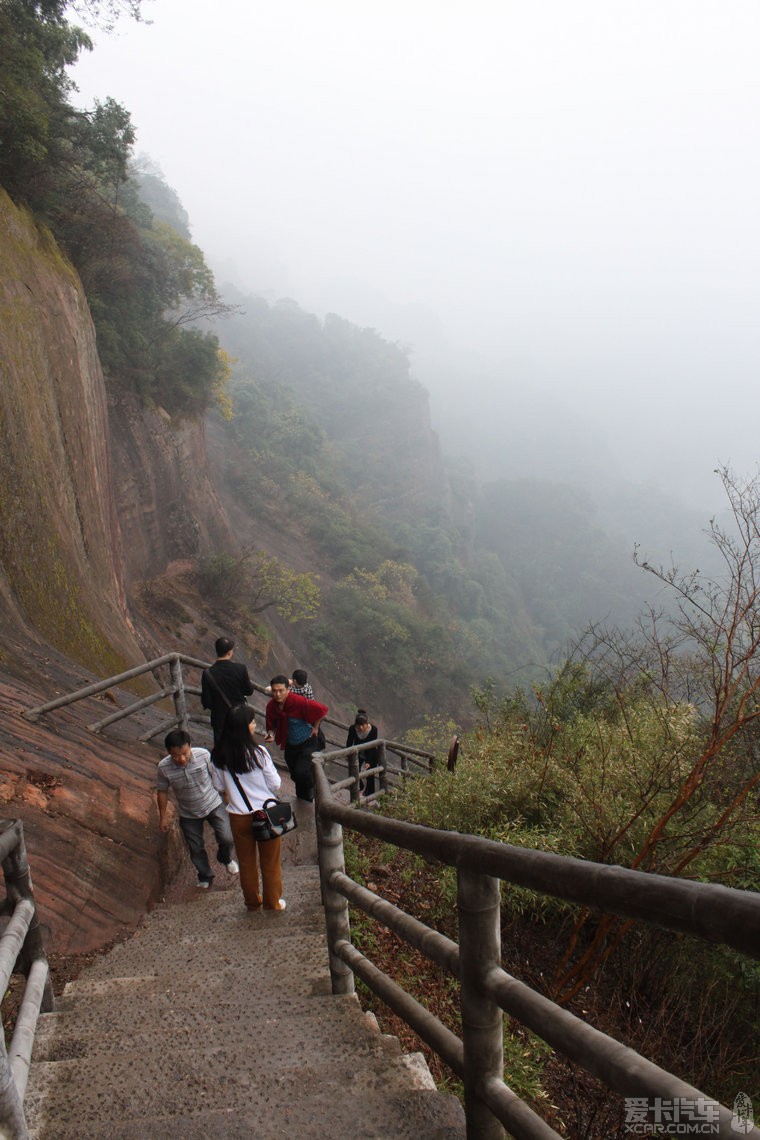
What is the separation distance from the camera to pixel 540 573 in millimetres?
72812

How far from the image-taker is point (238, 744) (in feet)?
13.2

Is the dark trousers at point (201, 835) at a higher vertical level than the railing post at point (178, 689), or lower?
lower

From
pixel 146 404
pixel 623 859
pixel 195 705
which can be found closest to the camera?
pixel 623 859

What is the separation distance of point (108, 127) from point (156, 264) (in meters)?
7.19

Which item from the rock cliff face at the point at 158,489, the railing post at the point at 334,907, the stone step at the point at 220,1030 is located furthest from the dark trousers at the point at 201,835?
the rock cliff face at the point at 158,489

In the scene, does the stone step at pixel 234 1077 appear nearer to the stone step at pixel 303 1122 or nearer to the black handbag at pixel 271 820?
the stone step at pixel 303 1122

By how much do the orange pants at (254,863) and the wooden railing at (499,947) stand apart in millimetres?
1819

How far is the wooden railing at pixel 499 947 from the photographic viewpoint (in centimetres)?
94

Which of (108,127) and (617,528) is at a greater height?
(108,127)

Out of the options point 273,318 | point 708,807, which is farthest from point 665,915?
point 273,318

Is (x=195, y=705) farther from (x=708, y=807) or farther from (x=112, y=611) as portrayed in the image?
(x=708, y=807)

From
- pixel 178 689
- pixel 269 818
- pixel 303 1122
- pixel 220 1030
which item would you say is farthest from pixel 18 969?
pixel 178 689

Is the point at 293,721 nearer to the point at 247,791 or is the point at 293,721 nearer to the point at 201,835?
the point at 201,835

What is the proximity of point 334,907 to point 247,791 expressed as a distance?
151cm
